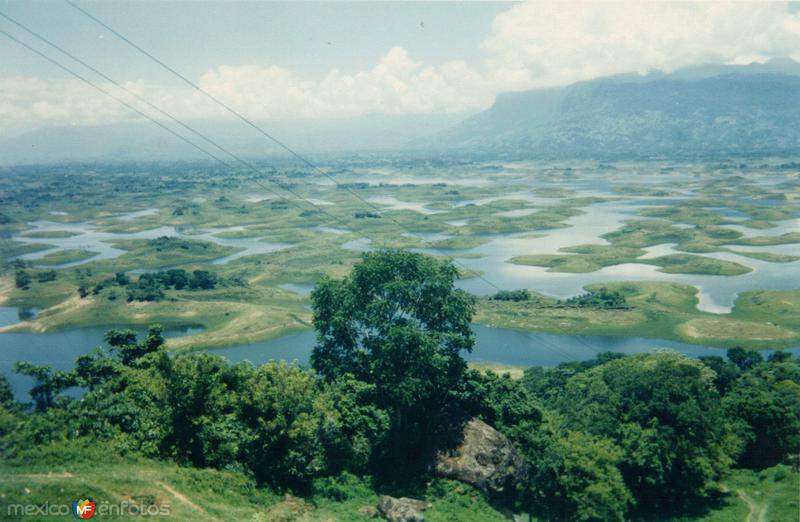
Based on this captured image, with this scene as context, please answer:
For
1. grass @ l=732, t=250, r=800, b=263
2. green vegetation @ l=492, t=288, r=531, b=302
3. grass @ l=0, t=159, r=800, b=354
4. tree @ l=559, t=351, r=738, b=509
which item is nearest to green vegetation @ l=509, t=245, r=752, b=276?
grass @ l=0, t=159, r=800, b=354

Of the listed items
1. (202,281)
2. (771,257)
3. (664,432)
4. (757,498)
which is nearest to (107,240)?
(202,281)

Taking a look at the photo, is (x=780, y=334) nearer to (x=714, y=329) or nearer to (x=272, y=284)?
(x=714, y=329)

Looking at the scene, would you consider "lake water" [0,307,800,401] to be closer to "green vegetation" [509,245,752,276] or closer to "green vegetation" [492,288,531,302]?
"green vegetation" [492,288,531,302]

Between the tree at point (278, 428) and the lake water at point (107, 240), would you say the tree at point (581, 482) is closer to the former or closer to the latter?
the tree at point (278, 428)

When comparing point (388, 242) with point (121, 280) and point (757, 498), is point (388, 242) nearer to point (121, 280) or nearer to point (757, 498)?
point (121, 280)

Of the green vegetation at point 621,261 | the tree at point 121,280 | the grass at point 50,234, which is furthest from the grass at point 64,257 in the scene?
the green vegetation at point 621,261
